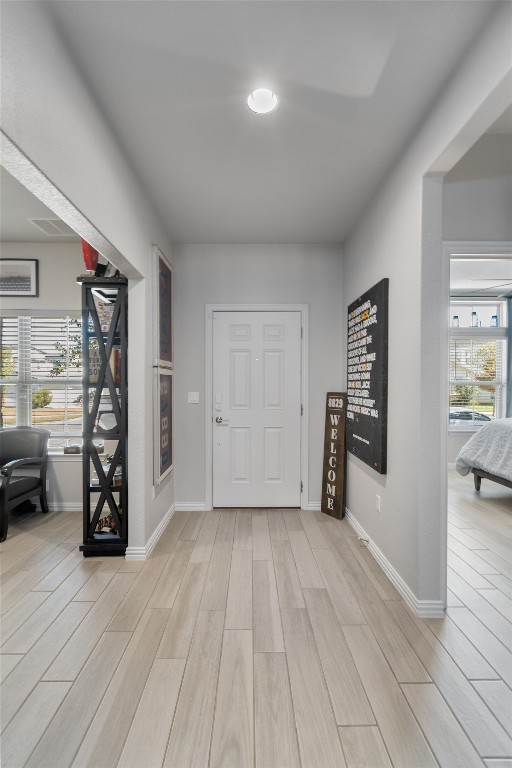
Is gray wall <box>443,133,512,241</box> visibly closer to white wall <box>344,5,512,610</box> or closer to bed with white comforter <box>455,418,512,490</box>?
white wall <box>344,5,512,610</box>

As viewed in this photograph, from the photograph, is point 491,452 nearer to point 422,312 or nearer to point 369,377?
point 369,377

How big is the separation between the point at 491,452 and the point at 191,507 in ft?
10.9

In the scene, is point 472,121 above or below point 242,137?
below

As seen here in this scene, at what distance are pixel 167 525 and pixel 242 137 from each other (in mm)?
3070

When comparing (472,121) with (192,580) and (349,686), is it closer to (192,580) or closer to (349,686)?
(349,686)

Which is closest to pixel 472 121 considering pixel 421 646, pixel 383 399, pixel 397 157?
pixel 397 157

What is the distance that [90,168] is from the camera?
1980mm

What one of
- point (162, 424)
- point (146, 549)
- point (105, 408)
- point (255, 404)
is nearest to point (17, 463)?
point (105, 408)

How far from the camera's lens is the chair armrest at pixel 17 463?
3.48m

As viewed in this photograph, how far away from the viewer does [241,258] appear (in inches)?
161

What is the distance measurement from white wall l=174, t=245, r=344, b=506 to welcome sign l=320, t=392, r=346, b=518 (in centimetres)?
11

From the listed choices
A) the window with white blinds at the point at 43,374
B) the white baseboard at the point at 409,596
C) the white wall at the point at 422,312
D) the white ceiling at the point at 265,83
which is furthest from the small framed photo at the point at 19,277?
the white baseboard at the point at 409,596

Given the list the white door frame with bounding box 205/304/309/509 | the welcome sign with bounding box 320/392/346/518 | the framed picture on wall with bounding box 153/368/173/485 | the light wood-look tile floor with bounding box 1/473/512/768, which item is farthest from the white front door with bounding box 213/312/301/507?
the light wood-look tile floor with bounding box 1/473/512/768

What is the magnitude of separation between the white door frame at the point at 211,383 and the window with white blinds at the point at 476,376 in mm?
3466
